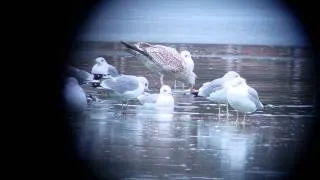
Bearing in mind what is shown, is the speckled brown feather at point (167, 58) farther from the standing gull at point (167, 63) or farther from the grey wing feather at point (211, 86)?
the grey wing feather at point (211, 86)

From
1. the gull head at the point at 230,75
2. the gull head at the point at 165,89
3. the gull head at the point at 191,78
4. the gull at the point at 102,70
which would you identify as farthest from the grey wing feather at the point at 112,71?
the gull head at the point at 230,75

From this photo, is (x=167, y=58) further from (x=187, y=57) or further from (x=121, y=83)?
(x=121, y=83)

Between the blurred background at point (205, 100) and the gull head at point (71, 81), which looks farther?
the gull head at point (71, 81)

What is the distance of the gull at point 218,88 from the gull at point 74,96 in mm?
622

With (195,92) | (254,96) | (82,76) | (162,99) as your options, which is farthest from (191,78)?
(82,76)

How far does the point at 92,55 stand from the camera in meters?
2.97

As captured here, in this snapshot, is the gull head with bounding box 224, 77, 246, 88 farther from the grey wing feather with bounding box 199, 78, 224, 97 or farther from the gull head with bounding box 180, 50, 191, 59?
the gull head with bounding box 180, 50, 191, 59

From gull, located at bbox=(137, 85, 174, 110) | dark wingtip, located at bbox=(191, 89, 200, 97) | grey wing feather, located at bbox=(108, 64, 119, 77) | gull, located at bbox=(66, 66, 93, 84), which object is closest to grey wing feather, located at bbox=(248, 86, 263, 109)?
dark wingtip, located at bbox=(191, 89, 200, 97)

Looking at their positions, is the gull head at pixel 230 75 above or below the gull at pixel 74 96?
above

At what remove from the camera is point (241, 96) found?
284 cm

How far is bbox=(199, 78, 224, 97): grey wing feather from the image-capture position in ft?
9.36

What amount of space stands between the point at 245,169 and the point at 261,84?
44 cm

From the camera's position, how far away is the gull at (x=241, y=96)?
284cm

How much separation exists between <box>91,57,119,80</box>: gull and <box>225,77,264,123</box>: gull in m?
0.59
